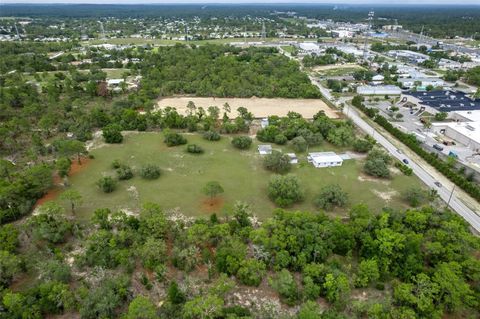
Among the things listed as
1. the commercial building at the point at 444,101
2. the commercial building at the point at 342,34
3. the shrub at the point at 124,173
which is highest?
the commercial building at the point at 342,34

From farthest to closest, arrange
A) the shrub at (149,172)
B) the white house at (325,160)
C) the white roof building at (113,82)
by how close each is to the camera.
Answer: the white roof building at (113,82) < the white house at (325,160) < the shrub at (149,172)

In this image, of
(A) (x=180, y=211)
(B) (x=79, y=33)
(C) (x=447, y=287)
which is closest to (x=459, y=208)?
(C) (x=447, y=287)

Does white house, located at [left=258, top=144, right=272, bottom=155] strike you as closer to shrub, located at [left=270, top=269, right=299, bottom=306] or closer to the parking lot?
shrub, located at [left=270, top=269, right=299, bottom=306]

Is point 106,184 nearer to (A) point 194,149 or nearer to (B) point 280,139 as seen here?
(A) point 194,149

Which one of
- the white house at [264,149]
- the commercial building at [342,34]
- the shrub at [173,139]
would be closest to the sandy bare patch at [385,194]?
the white house at [264,149]

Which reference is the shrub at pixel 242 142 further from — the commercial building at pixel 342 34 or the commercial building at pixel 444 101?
the commercial building at pixel 342 34

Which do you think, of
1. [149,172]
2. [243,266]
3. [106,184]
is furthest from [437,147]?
[106,184]

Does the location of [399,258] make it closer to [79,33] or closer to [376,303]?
[376,303]
